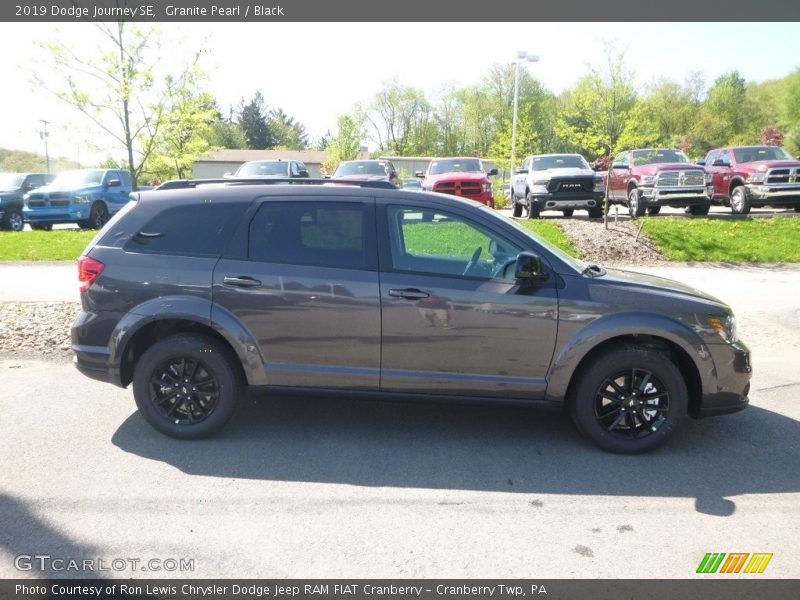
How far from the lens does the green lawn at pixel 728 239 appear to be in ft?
43.4

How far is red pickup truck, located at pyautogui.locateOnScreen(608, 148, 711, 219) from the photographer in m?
16.9

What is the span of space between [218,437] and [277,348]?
0.83m

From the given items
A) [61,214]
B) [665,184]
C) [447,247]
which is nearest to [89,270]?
[447,247]

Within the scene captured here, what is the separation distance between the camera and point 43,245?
584 inches

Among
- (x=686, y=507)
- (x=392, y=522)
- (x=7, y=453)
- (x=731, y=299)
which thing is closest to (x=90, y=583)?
(x=392, y=522)

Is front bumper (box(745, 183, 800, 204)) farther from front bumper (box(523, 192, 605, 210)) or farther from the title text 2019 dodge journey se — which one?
the title text 2019 dodge journey se

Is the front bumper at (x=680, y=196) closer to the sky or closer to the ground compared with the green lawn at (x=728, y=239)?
closer to the sky

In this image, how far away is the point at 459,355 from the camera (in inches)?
178

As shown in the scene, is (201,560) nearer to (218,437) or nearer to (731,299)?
(218,437)

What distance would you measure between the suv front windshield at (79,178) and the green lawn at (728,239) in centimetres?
1621

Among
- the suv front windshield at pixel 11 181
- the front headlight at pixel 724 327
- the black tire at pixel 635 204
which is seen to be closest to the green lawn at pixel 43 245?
the suv front windshield at pixel 11 181

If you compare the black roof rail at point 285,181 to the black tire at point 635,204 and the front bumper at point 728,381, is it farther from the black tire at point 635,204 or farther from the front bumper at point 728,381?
the black tire at point 635,204

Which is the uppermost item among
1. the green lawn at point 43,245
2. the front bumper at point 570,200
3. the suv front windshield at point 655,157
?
the suv front windshield at point 655,157

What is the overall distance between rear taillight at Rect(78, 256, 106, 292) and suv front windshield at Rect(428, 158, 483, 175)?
50.4 feet
